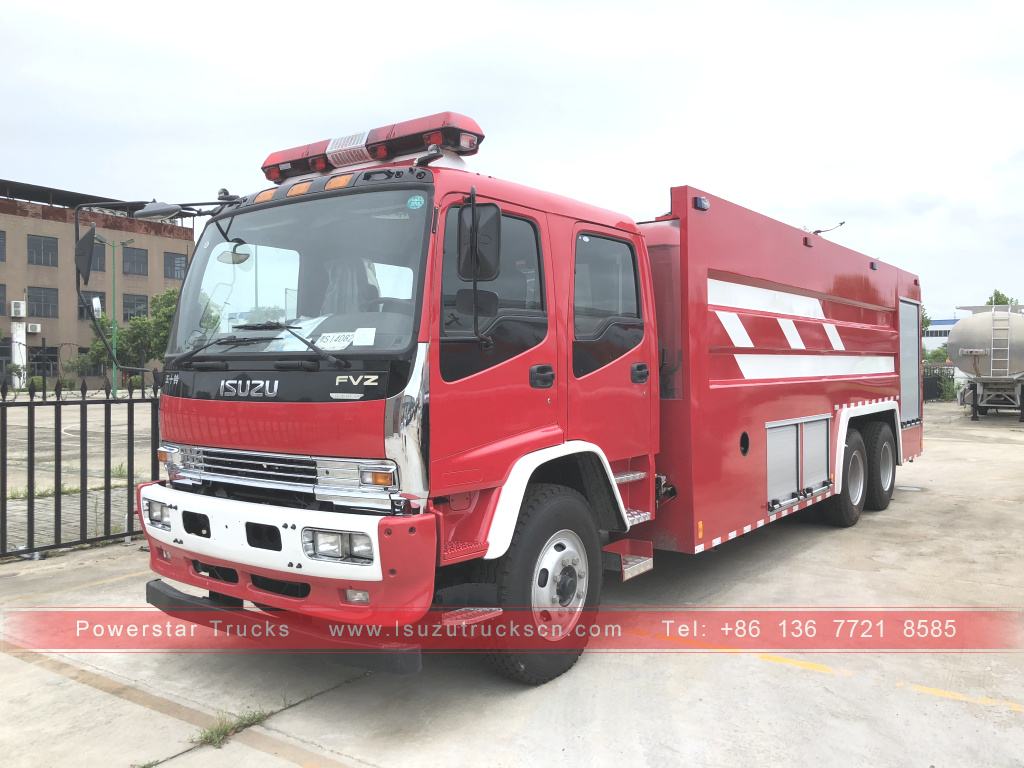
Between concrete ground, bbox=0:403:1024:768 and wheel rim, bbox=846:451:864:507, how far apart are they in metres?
2.20

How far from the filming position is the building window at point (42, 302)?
55.0 meters

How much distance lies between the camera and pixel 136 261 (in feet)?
197

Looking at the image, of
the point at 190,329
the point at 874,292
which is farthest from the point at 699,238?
the point at 874,292

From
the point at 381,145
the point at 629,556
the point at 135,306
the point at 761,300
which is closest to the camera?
the point at 381,145

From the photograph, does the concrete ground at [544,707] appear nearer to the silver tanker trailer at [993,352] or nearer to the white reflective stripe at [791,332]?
the white reflective stripe at [791,332]

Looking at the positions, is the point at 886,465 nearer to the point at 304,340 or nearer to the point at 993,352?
the point at 304,340

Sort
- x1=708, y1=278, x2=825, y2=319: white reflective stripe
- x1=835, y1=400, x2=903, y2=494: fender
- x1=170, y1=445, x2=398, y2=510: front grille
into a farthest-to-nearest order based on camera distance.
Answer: x1=835, y1=400, x2=903, y2=494: fender, x1=708, y1=278, x2=825, y2=319: white reflective stripe, x1=170, y1=445, x2=398, y2=510: front grille

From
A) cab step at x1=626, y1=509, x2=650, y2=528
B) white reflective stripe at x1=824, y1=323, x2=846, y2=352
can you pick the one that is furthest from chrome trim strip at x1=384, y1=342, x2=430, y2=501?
white reflective stripe at x1=824, y1=323, x2=846, y2=352

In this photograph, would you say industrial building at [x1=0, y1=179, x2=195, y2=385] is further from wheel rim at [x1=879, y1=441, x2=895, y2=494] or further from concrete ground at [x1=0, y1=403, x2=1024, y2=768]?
concrete ground at [x1=0, y1=403, x2=1024, y2=768]

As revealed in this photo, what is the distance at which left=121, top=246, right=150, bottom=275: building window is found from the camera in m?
59.1

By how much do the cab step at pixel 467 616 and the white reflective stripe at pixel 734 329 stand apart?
2729 mm

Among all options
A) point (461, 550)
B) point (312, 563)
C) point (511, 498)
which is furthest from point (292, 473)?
point (511, 498)

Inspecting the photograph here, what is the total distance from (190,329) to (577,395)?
2130mm

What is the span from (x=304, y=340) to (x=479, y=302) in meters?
0.82
